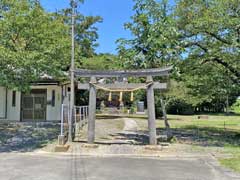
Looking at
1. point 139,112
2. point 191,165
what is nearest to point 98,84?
point 191,165

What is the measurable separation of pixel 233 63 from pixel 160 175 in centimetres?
856

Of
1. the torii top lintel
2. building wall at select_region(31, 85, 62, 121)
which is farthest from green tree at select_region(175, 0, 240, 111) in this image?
building wall at select_region(31, 85, 62, 121)

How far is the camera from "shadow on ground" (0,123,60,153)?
44.3 ft

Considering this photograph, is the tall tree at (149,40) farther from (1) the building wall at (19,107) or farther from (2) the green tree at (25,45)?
(1) the building wall at (19,107)

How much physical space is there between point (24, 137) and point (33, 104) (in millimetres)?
8801

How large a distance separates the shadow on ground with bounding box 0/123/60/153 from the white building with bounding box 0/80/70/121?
4184 millimetres

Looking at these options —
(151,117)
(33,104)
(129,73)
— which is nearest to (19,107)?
(33,104)

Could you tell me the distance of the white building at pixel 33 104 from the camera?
24891 millimetres

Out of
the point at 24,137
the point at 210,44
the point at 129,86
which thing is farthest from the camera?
the point at 24,137

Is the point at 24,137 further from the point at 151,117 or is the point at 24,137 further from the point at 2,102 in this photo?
the point at 2,102

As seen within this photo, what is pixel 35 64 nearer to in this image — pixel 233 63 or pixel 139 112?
pixel 233 63

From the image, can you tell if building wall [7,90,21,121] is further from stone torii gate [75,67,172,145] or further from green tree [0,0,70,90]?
stone torii gate [75,67,172,145]

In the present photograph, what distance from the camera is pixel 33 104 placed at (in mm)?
25109

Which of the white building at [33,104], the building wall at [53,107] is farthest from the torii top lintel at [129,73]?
the building wall at [53,107]
